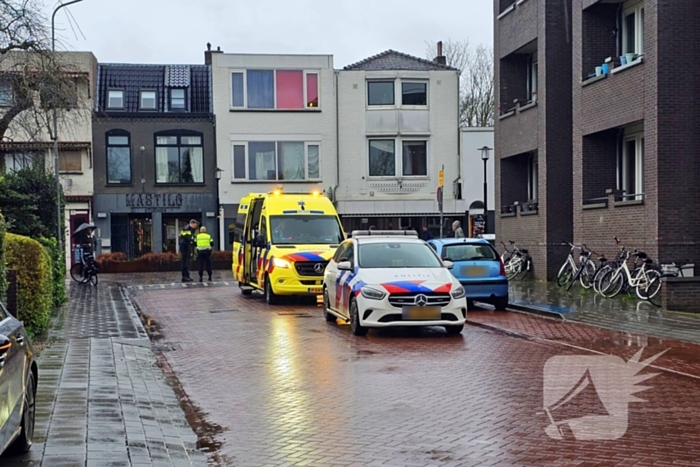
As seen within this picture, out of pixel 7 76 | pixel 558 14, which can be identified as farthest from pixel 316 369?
pixel 558 14

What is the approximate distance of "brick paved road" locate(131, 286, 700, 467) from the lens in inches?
262

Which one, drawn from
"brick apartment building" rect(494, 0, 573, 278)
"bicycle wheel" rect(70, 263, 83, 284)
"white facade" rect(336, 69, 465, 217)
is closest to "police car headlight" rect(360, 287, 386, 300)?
"brick apartment building" rect(494, 0, 573, 278)

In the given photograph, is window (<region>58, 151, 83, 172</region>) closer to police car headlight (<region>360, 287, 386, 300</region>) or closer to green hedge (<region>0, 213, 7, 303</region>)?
police car headlight (<region>360, 287, 386, 300</region>)

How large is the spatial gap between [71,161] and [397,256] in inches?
1130

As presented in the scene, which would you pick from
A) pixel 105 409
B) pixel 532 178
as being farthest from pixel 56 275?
pixel 532 178

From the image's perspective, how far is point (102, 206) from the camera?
40.6 metres

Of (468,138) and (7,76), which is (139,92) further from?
(7,76)

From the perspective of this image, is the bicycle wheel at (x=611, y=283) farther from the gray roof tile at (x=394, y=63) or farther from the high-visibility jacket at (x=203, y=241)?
the gray roof tile at (x=394, y=63)

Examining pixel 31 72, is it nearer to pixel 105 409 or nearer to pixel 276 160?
pixel 105 409

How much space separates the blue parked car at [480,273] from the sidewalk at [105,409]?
6.99m

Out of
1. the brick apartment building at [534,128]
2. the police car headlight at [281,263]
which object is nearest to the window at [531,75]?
the brick apartment building at [534,128]

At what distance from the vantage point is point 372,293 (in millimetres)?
13539

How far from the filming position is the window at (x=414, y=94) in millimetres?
42125

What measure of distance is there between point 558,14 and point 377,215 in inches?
695
